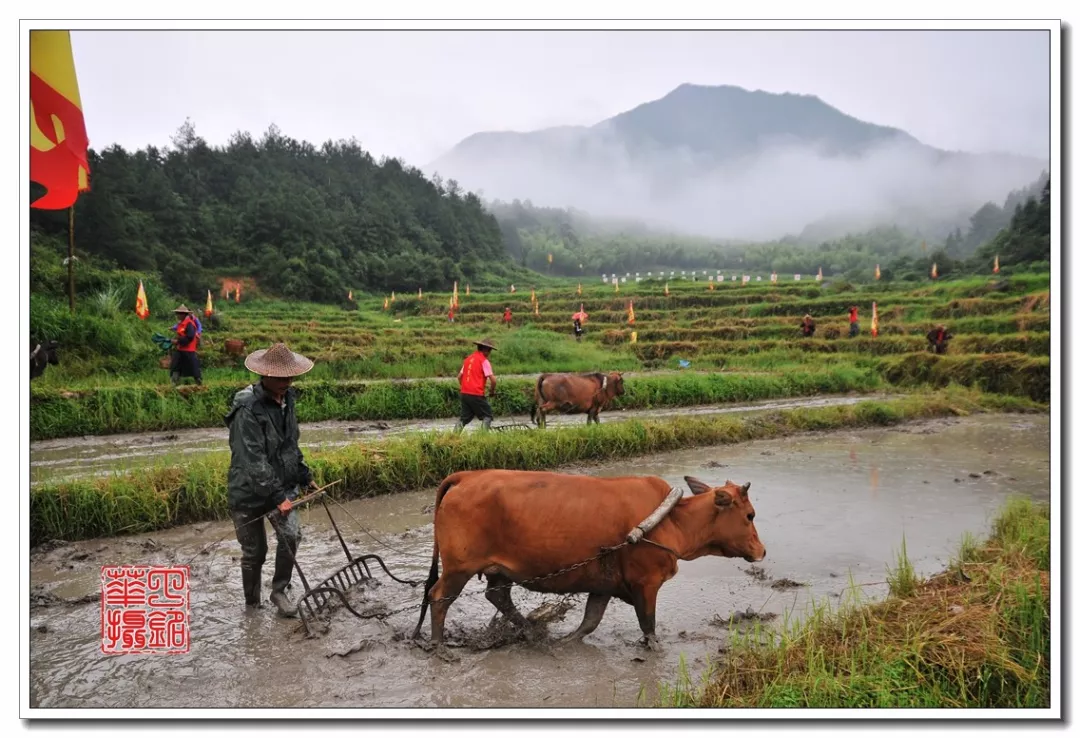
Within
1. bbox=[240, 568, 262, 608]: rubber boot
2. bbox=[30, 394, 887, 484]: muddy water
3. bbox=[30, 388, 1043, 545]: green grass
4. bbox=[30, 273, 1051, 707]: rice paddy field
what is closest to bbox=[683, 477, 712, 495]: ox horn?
bbox=[30, 273, 1051, 707]: rice paddy field

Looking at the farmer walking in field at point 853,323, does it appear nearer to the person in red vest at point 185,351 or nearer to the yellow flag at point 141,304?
the person in red vest at point 185,351

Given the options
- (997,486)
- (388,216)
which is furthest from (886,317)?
(388,216)

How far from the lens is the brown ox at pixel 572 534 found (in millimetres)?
3479

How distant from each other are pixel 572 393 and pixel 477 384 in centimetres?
277

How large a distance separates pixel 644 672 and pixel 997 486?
19.6 feet

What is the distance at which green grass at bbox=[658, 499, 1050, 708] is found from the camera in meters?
2.91

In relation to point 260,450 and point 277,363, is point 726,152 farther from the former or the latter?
point 260,450

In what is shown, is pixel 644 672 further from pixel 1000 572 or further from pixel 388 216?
pixel 388 216

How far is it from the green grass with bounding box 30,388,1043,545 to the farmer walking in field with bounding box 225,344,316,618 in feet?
5.84

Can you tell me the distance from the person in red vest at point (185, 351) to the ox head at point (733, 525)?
9.27m

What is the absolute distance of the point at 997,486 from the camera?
752cm

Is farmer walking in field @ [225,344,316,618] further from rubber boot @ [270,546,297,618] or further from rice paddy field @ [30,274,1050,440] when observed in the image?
rice paddy field @ [30,274,1050,440]

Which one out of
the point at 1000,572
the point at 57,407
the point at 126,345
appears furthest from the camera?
the point at 126,345

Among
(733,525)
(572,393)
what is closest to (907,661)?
(733,525)
